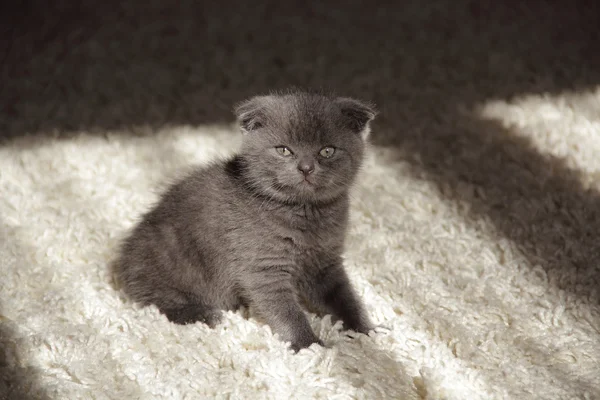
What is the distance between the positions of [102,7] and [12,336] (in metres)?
2.05

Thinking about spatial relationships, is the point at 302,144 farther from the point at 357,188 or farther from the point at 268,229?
the point at 357,188

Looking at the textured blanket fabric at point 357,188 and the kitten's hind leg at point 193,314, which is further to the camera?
the kitten's hind leg at point 193,314

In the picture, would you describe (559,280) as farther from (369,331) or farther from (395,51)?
(395,51)

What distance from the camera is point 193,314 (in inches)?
63.8

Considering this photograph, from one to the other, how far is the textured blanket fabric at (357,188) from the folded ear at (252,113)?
1.51 ft

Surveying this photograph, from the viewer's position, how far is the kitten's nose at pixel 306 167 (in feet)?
4.93

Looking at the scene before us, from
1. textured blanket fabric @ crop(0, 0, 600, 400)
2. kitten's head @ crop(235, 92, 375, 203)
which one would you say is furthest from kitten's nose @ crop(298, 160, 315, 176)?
textured blanket fabric @ crop(0, 0, 600, 400)

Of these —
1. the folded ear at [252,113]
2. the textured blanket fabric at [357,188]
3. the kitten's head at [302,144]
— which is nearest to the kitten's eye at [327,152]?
the kitten's head at [302,144]

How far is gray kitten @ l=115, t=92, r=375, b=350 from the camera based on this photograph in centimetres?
154

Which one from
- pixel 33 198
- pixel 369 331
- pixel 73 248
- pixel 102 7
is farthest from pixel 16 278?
pixel 102 7

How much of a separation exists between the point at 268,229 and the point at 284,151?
0.19 meters

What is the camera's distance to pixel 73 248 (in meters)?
1.85

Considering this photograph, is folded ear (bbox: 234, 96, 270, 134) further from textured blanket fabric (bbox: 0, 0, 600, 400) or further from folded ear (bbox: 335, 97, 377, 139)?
textured blanket fabric (bbox: 0, 0, 600, 400)

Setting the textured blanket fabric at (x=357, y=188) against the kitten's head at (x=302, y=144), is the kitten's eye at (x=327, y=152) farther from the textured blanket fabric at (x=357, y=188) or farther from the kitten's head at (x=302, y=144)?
the textured blanket fabric at (x=357, y=188)
